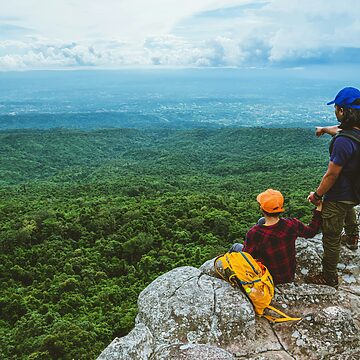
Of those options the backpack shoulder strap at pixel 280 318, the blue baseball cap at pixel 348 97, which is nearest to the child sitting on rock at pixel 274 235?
the backpack shoulder strap at pixel 280 318

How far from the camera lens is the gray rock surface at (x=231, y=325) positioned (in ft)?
18.9

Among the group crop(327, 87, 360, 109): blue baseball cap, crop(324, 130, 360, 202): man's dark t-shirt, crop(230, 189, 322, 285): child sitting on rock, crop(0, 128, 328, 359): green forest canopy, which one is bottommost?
crop(0, 128, 328, 359): green forest canopy

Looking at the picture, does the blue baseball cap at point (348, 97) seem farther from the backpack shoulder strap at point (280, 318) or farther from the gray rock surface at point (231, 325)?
the backpack shoulder strap at point (280, 318)

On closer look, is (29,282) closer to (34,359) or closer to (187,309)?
(34,359)

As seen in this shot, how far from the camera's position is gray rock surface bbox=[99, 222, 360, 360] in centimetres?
577

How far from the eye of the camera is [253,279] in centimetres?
641

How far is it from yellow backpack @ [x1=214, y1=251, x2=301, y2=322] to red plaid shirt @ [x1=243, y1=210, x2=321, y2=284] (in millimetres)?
213

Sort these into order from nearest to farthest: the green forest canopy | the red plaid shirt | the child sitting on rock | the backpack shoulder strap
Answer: the backpack shoulder strap < the child sitting on rock < the red plaid shirt < the green forest canopy

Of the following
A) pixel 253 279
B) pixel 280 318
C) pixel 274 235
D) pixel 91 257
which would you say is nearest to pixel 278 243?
pixel 274 235

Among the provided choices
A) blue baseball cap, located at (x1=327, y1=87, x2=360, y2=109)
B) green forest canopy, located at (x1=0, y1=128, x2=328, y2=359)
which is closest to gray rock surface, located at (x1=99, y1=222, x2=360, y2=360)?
blue baseball cap, located at (x1=327, y1=87, x2=360, y2=109)

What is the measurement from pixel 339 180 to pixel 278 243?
1.56 meters

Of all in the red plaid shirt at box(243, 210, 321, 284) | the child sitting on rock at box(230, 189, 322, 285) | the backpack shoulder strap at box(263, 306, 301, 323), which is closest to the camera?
the backpack shoulder strap at box(263, 306, 301, 323)

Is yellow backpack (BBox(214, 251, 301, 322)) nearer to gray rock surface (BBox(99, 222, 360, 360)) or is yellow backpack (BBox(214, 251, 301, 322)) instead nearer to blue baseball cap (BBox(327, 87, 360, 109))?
gray rock surface (BBox(99, 222, 360, 360))

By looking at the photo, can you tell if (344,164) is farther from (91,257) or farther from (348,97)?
(91,257)
